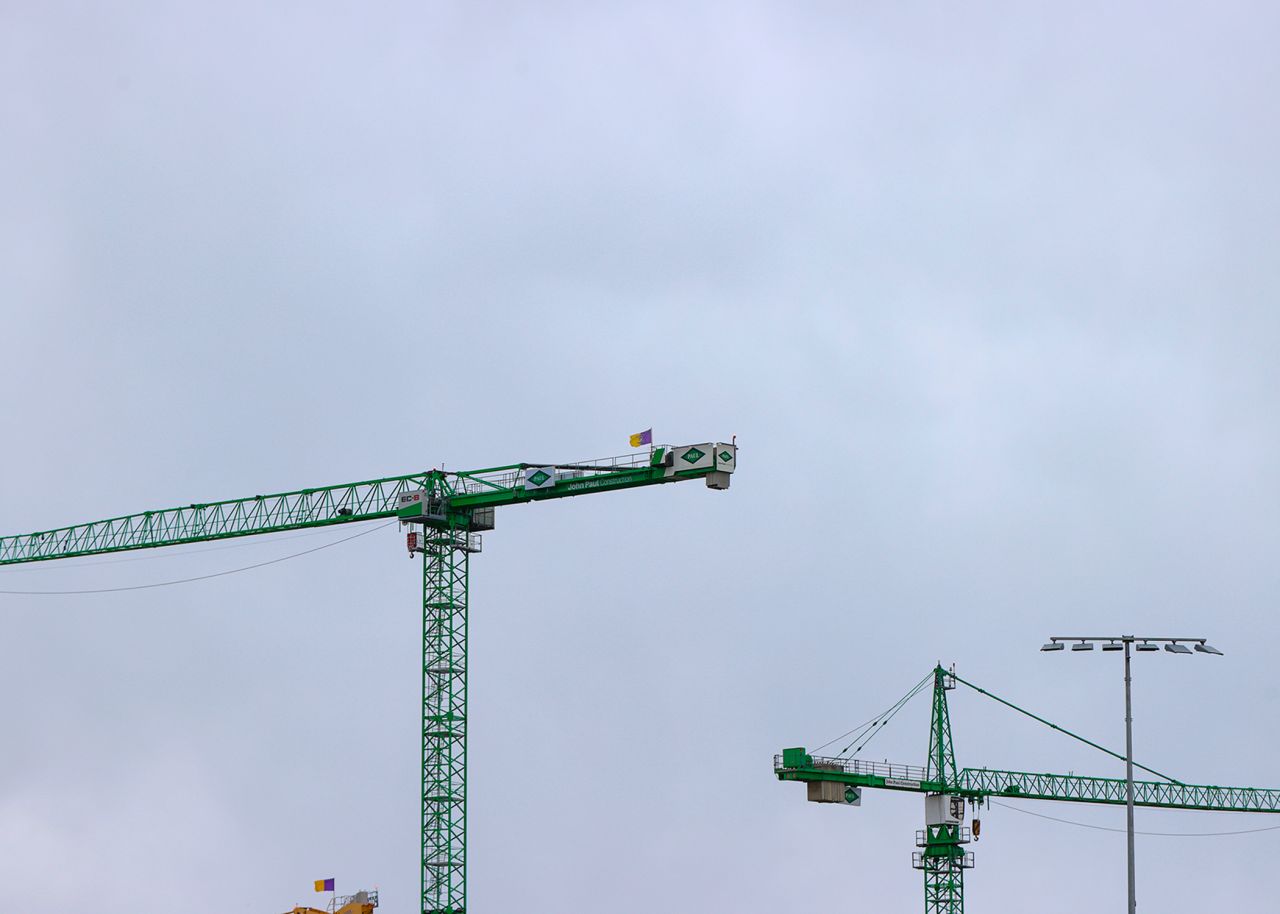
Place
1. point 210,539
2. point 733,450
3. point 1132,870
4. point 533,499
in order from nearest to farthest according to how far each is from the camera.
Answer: point 1132,870, point 733,450, point 533,499, point 210,539

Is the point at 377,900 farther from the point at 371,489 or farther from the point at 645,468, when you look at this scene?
the point at 645,468

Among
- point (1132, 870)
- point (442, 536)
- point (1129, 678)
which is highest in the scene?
point (442, 536)

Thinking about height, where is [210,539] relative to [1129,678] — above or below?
above

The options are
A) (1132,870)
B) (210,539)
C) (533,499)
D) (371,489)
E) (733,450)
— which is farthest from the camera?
(210,539)

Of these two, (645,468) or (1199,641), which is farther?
(645,468)

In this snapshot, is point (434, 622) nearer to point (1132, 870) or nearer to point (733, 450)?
point (733, 450)

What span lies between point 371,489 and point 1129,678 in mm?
92425

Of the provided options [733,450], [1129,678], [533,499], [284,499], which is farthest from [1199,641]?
[284,499]

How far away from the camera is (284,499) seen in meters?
188

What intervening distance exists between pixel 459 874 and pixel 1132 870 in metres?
81.8

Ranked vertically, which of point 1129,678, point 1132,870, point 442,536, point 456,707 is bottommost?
point 1132,870

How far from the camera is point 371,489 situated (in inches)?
7013

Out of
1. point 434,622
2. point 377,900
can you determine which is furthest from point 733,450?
point 377,900

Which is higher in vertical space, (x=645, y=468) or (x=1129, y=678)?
(x=645, y=468)
